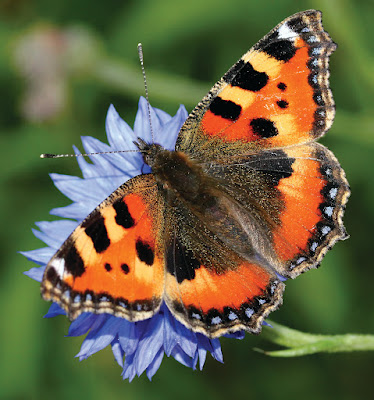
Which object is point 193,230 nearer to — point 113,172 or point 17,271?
point 113,172

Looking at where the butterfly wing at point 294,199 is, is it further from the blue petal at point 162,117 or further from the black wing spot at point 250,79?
the blue petal at point 162,117

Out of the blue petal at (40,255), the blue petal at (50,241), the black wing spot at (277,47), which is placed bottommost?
the blue petal at (40,255)

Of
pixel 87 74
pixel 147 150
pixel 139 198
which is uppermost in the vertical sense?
pixel 87 74

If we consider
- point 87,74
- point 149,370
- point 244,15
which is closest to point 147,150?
point 149,370

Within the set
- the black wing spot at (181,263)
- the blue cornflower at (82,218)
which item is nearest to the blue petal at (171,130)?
the blue cornflower at (82,218)

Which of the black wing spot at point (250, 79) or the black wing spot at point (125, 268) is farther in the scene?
the black wing spot at point (250, 79)

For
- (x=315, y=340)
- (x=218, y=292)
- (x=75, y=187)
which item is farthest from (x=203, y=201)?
(x=315, y=340)

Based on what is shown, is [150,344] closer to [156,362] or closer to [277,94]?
[156,362]

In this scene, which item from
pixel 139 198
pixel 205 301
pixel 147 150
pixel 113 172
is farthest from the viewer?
pixel 113 172
